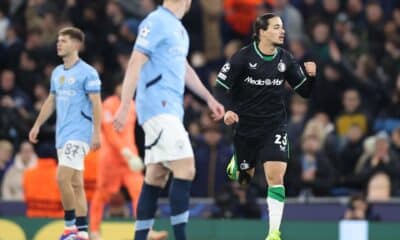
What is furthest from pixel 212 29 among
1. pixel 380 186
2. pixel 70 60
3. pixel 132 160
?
pixel 70 60

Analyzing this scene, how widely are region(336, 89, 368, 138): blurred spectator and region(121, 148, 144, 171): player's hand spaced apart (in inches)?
178

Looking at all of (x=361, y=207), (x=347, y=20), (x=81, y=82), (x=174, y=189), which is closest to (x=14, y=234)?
(x=81, y=82)

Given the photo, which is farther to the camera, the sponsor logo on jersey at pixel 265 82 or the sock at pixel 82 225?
the sock at pixel 82 225

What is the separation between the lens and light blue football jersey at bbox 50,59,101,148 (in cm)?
1402

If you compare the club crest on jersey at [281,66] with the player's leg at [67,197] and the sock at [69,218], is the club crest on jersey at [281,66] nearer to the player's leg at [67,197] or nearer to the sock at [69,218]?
the player's leg at [67,197]

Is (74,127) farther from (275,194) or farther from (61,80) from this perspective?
(275,194)

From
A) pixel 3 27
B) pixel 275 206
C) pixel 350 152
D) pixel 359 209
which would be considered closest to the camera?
pixel 275 206

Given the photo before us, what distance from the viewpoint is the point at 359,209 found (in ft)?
54.3

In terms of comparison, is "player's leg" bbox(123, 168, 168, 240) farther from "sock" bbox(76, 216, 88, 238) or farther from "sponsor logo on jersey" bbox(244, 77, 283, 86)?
"sponsor logo on jersey" bbox(244, 77, 283, 86)

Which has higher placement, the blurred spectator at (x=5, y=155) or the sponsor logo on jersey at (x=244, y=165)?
the blurred spectator at (x=5, y=155)

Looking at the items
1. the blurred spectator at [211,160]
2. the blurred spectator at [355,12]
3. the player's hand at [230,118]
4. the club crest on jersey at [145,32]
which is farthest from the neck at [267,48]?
the blurred spectator at [355,12]

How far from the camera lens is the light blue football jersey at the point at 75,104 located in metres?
14.0

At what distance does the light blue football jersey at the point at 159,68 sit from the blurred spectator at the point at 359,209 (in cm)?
523

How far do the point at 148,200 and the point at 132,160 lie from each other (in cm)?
391
